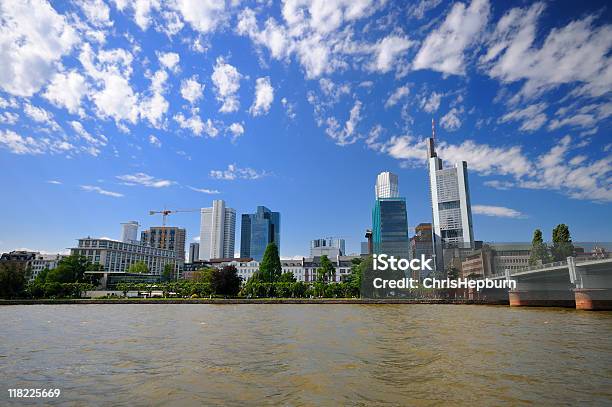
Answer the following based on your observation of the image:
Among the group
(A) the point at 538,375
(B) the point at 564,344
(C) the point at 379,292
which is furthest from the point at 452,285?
(A) the point at 538,375

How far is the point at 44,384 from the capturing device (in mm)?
12141

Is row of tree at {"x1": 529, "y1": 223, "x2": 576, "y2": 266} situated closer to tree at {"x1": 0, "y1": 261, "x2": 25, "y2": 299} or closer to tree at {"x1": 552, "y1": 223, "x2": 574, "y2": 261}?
tree at {"x1": 552, "y1": 223, "x2": 574, "y2": 261}

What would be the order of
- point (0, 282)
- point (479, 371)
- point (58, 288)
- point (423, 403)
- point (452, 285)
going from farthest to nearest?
point (452, 285) → point (58, 288) → point (0, 282) → point (479, 371) → point (423, 403)

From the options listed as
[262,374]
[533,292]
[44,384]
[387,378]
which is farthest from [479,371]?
[533,292]

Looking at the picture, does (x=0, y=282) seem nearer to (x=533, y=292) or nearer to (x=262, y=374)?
(x=262, y=374)

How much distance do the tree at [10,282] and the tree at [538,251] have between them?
4975 inches

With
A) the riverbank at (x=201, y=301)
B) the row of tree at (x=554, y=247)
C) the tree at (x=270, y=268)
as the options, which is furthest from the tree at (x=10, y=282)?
the row of tree at (x=554, y=247)

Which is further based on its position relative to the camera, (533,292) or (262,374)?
(533,292)

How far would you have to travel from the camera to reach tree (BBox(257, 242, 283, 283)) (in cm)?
11907

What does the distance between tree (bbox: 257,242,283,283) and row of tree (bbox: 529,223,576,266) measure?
73.0 meters

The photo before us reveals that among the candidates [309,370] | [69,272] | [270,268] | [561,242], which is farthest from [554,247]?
[69,272]

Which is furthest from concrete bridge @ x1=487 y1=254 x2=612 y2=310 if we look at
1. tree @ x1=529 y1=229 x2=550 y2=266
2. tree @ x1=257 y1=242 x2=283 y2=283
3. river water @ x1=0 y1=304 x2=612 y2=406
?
tree @ x1=257 y1=242 x2=283 y2=283

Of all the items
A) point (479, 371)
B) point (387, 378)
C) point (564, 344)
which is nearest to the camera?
point (387, 378)

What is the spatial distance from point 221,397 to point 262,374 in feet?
10.3
